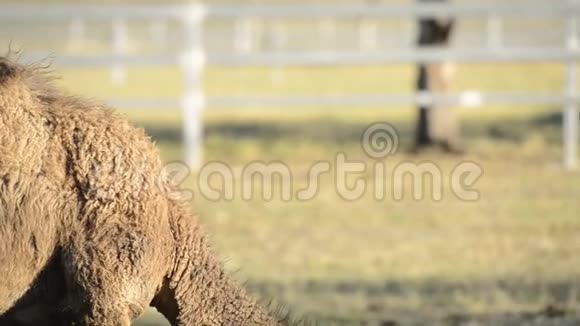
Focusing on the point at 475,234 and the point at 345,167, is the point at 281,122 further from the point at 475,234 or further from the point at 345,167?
the point at 475,234

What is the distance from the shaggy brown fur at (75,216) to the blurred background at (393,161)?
1.86 feet

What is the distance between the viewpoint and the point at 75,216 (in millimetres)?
4312

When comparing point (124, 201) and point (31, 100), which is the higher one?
point (31, 100)

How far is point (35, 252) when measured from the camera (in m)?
4.27

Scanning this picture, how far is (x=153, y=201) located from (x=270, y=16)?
12.6 m

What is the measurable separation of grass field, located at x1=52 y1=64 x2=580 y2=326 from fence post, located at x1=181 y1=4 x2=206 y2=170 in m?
0.65

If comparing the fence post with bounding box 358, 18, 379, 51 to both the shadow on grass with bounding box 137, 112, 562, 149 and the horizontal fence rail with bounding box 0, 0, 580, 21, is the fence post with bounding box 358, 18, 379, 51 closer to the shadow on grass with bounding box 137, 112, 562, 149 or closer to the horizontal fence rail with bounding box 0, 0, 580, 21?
the shadow on grass with bounding box 137, 112, 562, 149

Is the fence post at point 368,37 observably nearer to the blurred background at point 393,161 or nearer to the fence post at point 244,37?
the fence post at point 244,37

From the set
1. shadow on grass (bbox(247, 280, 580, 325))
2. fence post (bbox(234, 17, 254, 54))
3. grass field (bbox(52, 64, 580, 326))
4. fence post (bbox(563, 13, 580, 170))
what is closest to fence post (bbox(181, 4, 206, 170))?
grass field (bbox(52, 64, 580, 326))

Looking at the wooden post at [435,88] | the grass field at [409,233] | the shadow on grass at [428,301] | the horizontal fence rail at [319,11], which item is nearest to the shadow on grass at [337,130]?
the grass field at [409,233]

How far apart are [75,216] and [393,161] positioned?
1273 cm

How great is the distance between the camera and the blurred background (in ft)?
30.6

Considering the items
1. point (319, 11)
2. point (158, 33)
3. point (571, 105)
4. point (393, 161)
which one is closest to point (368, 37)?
point (158, 33)

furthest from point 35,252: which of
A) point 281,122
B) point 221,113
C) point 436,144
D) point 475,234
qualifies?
point 221,113
